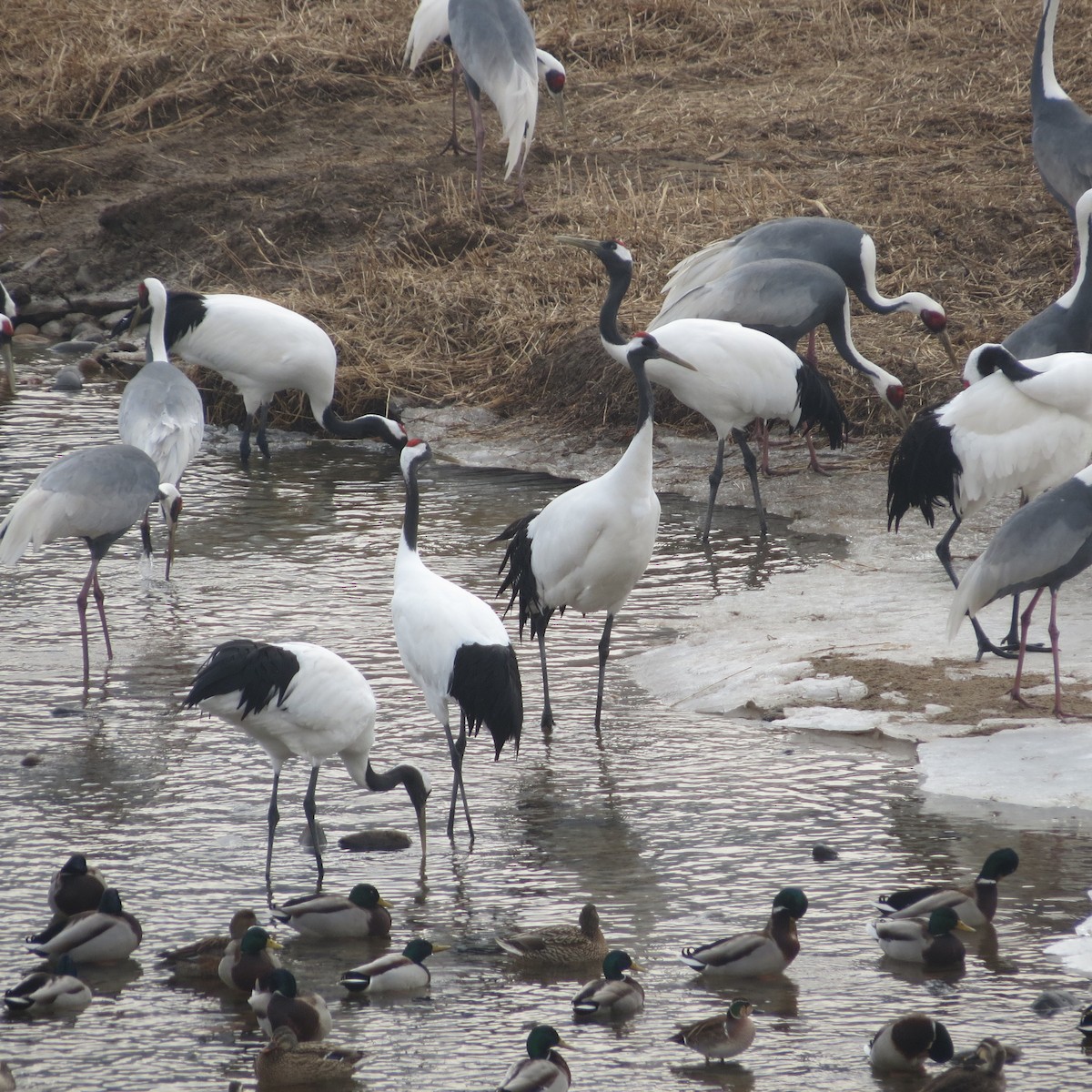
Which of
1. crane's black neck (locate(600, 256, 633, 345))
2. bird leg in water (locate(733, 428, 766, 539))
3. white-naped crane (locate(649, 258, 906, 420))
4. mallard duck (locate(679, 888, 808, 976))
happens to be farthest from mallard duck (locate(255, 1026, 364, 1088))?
white-naped crane (locate(649, 258, 906, 420))

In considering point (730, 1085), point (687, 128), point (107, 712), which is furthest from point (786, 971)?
point (687, 128)

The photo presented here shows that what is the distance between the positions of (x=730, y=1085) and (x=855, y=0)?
50.4ft

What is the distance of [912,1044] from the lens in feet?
13.8

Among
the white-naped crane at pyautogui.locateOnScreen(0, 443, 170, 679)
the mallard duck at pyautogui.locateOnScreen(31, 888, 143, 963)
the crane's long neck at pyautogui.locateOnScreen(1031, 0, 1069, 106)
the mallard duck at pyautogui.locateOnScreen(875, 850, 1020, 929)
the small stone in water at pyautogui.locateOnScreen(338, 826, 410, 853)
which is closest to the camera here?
the mallard duck at pyautogui.locateOnScreen(31, 888, 143, 963)

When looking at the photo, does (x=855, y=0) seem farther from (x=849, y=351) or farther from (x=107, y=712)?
(x=107, y=712)

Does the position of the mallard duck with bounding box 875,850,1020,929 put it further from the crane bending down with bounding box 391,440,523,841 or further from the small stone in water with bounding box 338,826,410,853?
the small stone in water with bounding box 338,826,410,853

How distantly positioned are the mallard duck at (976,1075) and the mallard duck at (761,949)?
704mm

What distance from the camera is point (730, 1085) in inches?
171

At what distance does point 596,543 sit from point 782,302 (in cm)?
367

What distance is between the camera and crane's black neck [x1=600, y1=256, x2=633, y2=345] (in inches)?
328

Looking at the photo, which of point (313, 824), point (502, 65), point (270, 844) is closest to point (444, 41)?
point (502, 65)

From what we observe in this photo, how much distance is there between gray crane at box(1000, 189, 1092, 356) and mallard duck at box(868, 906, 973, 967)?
15.5 feet

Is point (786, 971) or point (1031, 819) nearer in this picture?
point (786, 971)

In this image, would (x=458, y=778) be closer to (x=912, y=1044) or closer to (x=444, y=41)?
(x=912, y=1044)
